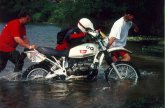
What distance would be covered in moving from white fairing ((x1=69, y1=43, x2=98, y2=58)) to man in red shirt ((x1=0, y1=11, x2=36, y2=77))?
0.96 m

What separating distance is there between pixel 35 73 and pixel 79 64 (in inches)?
41.6

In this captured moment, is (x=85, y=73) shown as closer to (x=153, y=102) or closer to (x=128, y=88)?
(x=128, y=88)

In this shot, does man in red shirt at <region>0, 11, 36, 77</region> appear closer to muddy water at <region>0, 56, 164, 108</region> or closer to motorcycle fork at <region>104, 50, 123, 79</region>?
muddy water at <region>0, 56, 164, 108</region>

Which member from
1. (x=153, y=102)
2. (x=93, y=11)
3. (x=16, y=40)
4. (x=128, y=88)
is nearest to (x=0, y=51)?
(x=16, y=40)

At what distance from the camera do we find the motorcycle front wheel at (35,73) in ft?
45.1

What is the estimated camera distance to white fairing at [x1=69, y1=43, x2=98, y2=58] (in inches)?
535

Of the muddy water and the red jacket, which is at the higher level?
the red jacket

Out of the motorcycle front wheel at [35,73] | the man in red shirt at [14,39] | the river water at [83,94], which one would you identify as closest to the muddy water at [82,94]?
the river water at [83,94]

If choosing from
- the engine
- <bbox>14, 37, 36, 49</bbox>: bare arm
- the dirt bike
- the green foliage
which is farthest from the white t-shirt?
the green foliage

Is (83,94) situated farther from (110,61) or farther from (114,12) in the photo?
(114,12)

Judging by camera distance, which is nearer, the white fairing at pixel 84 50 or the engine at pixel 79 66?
the white fairing at pixel 84 50

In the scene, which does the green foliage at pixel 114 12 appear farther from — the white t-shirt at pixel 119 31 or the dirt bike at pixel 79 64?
the dirt bike at pixel 79 64

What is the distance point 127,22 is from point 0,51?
10.6 ft

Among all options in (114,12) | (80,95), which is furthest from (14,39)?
(114,12)
